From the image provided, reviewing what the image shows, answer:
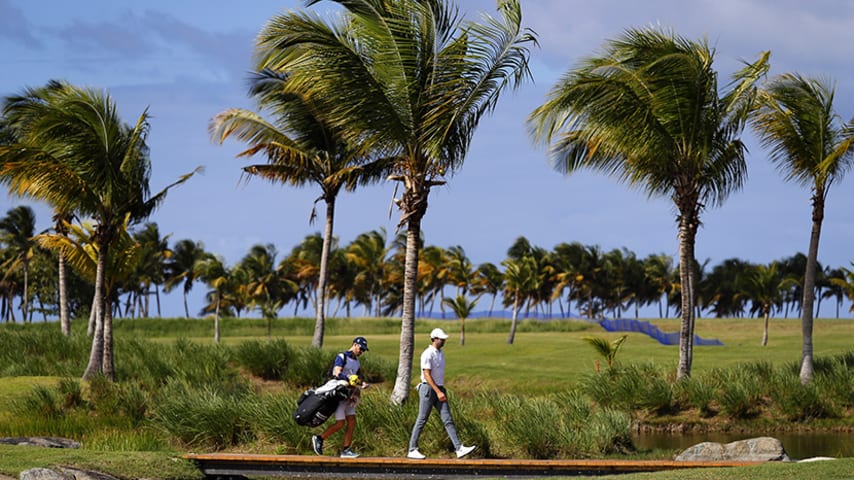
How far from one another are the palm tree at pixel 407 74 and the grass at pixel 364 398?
152 inches

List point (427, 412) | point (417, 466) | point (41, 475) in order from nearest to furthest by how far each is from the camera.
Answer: point (41, 475) → point (417, 466) → point (427, 412)

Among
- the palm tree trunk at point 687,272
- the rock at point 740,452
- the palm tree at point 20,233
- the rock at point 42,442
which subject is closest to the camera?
the rock at point 740,452

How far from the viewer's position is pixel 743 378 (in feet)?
85.2

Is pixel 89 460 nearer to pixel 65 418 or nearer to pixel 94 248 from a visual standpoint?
pixel 65 418

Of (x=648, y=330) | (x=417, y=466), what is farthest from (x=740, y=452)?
(x=648, y=330)

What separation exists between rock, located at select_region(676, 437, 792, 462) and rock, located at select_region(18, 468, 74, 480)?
8.92m

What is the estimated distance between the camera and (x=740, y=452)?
15781 mm

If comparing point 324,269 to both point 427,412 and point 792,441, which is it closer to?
point 792,441

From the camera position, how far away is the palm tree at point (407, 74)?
2111cm

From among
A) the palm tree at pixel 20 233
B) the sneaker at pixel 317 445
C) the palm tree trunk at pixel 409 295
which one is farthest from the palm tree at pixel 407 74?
the palm tree at pixel 20 233

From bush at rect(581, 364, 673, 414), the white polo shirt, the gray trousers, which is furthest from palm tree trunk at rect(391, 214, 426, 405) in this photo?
bush at rect(581, 364, 673, 414)

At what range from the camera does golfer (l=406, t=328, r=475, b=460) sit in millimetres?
14742

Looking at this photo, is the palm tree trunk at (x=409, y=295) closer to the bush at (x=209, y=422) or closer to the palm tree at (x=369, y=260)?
the bush at (x=209, y=422)

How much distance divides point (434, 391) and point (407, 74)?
850cm
